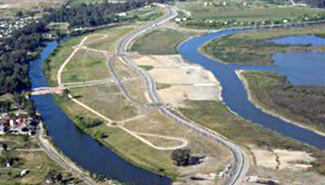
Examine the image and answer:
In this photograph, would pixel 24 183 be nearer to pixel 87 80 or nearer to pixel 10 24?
pixel 87 80

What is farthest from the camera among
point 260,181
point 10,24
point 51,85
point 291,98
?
point 10,24

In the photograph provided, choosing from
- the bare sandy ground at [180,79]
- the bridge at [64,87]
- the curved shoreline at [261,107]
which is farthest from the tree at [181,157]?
the bridge at [64,87]

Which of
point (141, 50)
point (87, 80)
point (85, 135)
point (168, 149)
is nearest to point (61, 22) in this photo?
point (141, 50)

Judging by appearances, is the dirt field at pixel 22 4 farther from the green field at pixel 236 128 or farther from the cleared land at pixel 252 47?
the green field at pixel 236 128

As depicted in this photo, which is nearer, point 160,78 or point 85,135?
point 85,135

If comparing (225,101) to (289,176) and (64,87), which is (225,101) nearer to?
(64,87)
